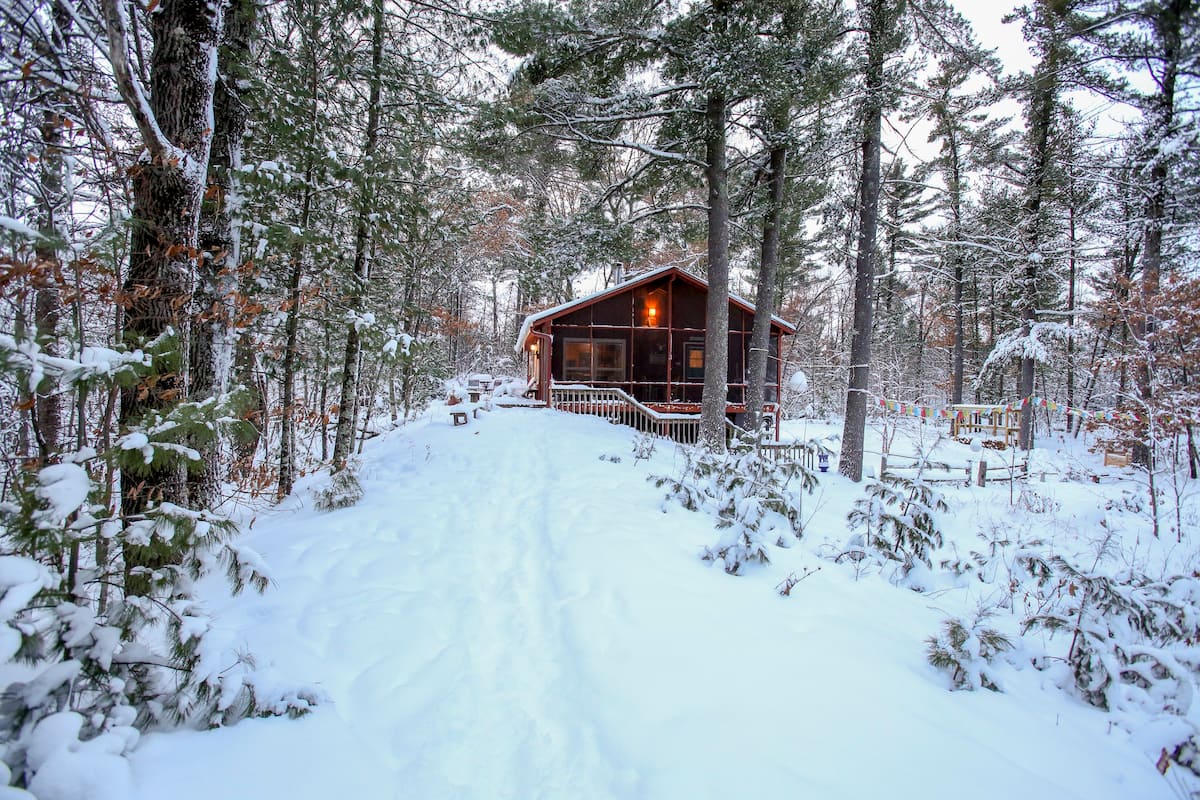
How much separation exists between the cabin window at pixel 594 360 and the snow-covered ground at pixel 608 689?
35.2 feet

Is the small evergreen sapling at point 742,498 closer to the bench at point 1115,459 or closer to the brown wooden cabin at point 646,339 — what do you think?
the brown wooden cabin at point 646,339

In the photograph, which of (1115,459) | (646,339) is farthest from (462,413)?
(1115,459)

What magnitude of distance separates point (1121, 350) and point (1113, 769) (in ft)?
36.0

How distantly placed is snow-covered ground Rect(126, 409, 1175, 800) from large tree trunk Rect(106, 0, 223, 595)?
3.93ft

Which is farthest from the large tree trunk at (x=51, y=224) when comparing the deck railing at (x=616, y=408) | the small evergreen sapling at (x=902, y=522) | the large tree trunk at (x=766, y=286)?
the large tree trunk at (x=766, y=286)

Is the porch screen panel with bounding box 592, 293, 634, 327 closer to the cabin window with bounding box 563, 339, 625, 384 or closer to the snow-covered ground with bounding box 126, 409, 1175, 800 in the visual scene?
the cabin window with bounding box 563, 339, 625, 384

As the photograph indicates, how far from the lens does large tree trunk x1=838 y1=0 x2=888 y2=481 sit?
885 centimetres

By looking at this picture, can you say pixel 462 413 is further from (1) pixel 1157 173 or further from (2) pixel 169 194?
(1) pixel 1157 173

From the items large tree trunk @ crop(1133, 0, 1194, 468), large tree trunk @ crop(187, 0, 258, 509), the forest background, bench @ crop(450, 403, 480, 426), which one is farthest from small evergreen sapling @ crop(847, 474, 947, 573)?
bench @ crop(450, 403, 480, 426)

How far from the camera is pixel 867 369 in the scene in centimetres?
953

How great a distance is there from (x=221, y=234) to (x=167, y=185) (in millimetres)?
1458

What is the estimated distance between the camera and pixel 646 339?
15.2 metres

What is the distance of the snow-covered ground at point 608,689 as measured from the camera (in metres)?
1.78

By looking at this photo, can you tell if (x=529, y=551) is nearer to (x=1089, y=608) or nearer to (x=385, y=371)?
(x=1089, y=608)
